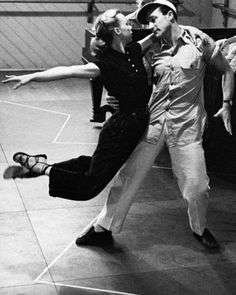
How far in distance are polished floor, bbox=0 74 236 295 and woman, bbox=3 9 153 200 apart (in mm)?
488

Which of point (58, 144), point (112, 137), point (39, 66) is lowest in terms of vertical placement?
point (39, 66)

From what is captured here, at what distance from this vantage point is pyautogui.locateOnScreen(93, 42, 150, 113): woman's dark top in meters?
4.12

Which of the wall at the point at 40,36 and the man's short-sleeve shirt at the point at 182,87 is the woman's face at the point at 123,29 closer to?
the man's short-sleeve shirt at the point at 182,87

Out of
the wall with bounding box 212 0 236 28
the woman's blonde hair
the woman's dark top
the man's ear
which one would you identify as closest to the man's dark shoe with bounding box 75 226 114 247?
the woman's dark top

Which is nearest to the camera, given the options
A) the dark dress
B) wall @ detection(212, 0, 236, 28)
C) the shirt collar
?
the dark dress

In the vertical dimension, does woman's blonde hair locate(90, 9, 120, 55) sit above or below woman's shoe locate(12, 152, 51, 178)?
above

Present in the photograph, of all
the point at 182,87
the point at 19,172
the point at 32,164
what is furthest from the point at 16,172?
the point at 182,87

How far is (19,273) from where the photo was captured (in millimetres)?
4164

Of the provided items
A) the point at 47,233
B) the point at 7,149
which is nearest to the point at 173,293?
the point at 47,233

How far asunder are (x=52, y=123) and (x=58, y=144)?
0.82 metres

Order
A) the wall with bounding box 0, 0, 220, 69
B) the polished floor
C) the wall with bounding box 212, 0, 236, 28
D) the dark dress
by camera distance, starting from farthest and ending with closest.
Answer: the wall with bounding box 212, 0, 236, 28 → the wall with bounding box 0, 0, 220, 69 → the dark dress → the polished floor

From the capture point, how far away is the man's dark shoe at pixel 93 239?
15.2 ft

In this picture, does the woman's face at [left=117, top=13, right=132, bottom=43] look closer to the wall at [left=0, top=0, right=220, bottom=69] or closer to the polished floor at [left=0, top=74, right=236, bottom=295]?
the polished floor at [left=0, top=74, right=236, bottom=295]

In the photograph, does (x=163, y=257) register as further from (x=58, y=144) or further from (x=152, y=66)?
(x=58, y=144)
